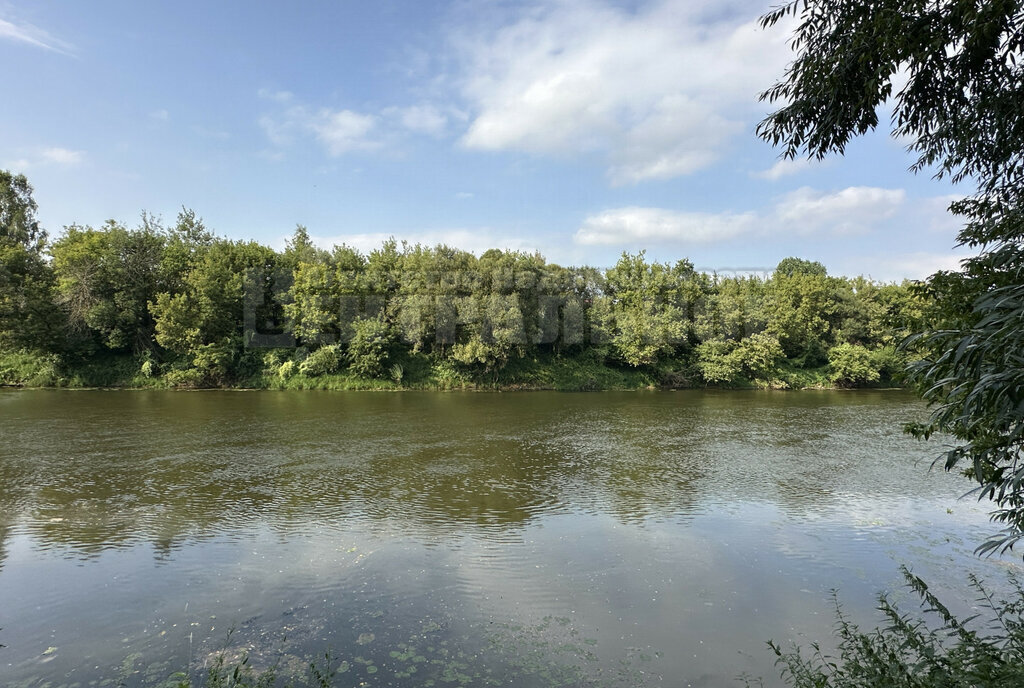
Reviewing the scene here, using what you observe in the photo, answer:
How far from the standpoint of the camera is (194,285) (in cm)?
3888

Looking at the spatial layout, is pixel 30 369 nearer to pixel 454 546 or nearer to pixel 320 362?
pixel 320 362

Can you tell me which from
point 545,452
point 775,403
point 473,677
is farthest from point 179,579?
point 775,403

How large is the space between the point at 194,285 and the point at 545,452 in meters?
32.1

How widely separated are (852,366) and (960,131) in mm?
43553

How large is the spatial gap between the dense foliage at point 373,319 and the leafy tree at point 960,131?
31.8 metres

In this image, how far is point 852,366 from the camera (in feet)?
142

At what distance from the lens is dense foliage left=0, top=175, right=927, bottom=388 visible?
36.3 meters

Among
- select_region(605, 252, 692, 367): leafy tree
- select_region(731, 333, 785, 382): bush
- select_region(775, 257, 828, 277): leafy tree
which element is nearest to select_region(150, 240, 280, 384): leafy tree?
select_region(605, 252, 692, 367): leafy tree

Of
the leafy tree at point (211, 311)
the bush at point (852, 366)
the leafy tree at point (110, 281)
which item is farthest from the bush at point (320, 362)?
the bush at point (852, 366)

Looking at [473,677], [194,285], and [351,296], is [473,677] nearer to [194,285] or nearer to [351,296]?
[351,296]

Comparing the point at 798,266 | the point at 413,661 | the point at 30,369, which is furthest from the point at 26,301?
the point at 798,266

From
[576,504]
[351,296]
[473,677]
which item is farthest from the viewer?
[351,296]

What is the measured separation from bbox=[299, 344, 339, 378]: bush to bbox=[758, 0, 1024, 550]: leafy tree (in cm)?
3542

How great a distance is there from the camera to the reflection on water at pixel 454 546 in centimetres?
616
